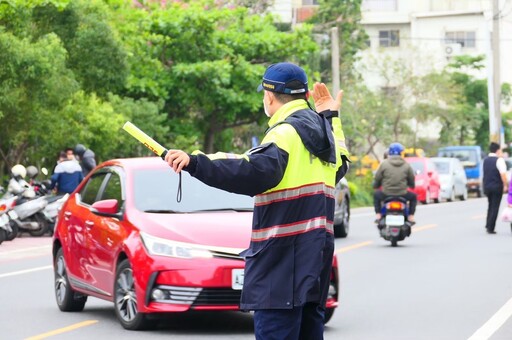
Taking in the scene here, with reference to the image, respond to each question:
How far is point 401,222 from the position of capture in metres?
21.8

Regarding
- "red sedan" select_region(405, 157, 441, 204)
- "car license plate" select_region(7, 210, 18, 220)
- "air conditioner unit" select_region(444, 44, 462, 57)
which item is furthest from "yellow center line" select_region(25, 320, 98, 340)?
"air conditioner unit" select_region(444, 44, 462, 57)

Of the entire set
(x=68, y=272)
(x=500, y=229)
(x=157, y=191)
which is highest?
(x=157, y=191)

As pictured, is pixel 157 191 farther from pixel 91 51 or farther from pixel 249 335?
pixel 91 51

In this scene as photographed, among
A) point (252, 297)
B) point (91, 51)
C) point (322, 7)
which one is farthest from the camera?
point (322, 7)

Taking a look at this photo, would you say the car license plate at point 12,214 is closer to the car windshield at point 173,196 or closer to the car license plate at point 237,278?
the car windshield at point 173,196

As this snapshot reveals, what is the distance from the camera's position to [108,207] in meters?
11.8

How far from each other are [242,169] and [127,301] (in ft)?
18.1

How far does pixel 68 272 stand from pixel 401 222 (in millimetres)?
9860

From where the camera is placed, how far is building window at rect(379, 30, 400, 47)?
3196 inches

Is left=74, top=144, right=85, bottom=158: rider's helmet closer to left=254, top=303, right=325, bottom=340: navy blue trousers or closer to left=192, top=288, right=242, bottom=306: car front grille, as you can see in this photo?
left=192, top=288, right=242, bottom=306: car front grille

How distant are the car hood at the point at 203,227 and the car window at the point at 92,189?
1.30 meters

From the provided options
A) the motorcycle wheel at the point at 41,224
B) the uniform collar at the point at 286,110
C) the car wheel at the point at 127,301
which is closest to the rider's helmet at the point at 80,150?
the motorcycle wheel at the point at 41,224

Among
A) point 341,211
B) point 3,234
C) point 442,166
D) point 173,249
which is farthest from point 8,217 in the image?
point 442,166

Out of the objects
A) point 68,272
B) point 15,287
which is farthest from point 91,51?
point 68,272
